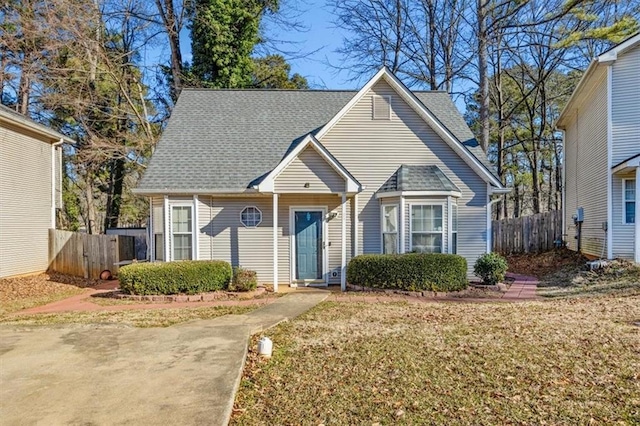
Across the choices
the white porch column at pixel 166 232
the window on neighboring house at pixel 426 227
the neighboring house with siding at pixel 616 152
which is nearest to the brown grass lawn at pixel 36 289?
the white porch column at pixel 166 232

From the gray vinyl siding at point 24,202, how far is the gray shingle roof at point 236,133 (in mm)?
5062

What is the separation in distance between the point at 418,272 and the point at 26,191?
12839mm

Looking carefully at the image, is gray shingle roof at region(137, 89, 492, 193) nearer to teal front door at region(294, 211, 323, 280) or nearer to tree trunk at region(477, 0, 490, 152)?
teal front door at region(294, 211, 323, 280)

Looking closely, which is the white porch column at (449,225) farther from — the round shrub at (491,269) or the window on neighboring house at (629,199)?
the window on neighboring house at (629,199)

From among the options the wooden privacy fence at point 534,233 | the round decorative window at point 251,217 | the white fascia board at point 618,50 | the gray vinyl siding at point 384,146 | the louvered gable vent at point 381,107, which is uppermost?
the white fascia board at point 618,50

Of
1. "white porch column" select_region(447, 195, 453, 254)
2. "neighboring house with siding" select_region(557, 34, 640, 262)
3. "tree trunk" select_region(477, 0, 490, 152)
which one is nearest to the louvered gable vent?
"white porch column" select_region(447, 195, 453, 254)

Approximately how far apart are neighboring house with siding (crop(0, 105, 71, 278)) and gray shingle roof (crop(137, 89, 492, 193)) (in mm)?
5002

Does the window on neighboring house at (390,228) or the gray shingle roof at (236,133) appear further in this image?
the gray shingle roof at (236,133)

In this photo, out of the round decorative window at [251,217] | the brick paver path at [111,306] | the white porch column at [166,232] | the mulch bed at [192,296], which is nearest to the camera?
the brick paver path at [111,306]

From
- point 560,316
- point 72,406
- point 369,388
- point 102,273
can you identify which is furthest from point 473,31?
point 72,406

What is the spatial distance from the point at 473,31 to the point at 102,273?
20.5 m

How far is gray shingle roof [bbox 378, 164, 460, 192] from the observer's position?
36.7 feet

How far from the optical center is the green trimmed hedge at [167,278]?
993 cm

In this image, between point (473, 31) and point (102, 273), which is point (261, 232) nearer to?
point (102, 273)
